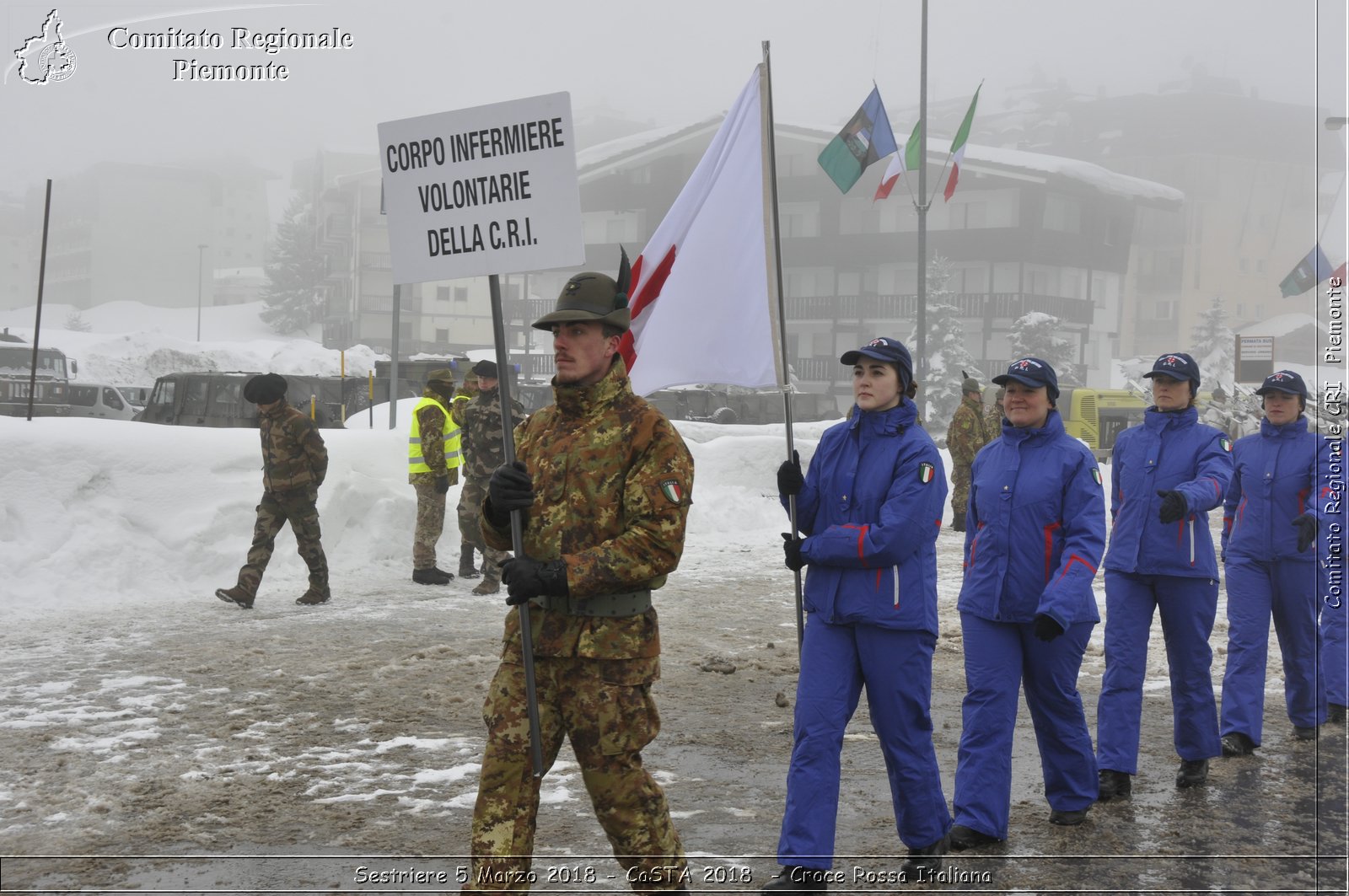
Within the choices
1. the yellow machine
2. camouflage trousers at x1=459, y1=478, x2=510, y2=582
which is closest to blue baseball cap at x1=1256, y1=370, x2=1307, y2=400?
camouflage trousers at x1=459, y1=478, x2=510, y2=582

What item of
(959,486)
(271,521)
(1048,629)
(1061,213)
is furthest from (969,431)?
(1061,213)

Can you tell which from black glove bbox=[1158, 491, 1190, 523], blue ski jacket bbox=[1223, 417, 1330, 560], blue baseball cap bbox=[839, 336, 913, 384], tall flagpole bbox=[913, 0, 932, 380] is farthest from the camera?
tall flagpole bbox=[913, 0, 932, 380]

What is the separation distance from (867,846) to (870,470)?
5.00ft

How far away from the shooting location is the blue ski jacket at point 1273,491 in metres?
7.08

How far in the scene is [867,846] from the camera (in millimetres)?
5023

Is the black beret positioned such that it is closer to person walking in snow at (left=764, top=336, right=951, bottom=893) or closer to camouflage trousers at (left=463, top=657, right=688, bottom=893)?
person walking in snow at (left=764, top=336, right=951, bottom=893)

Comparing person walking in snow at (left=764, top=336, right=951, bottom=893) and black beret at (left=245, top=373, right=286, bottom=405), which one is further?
black beret at (left=245, top=373, right=286, bottom=405)

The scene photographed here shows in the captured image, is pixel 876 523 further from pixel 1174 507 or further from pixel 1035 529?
pixel 1174 507

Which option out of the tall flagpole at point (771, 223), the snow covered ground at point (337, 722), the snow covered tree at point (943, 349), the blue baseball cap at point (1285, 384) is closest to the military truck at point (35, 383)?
the snow covered ground at point (337, 722)

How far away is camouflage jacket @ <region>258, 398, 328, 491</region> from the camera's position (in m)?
10.7

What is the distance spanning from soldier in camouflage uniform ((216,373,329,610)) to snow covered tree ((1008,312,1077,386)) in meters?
48.9

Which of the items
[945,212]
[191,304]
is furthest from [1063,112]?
[191,304]

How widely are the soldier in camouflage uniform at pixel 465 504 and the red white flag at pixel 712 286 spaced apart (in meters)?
6.43

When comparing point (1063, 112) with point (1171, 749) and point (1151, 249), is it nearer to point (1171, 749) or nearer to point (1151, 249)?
point (1151, 249)
